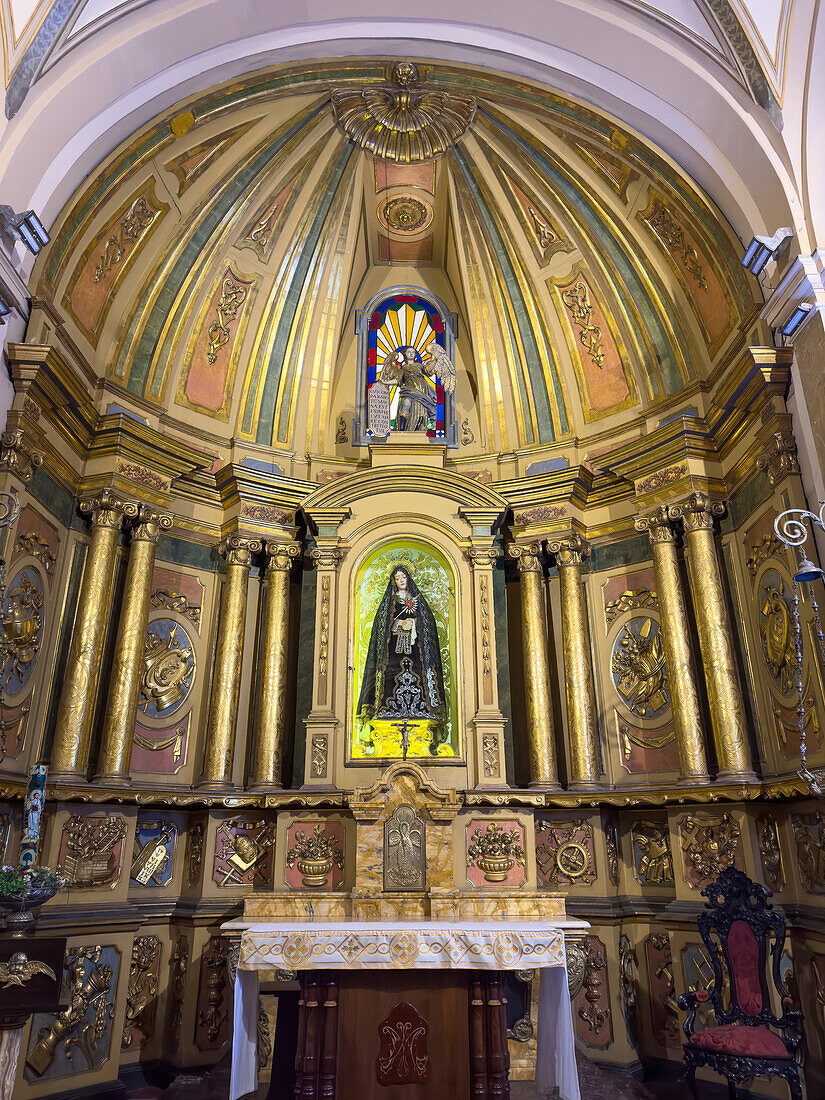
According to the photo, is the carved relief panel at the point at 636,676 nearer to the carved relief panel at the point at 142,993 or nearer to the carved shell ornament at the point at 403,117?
the carved relief panel at the point at 142,993

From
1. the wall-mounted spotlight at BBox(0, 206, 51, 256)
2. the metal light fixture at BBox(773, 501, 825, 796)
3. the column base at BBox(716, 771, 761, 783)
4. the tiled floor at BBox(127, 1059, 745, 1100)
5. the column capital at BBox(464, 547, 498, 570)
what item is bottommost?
the tiled floor at BBox(127, 1059, 745, 1100)

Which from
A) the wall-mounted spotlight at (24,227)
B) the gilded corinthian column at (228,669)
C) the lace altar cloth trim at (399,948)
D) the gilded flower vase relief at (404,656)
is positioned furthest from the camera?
the gilded flower vase relief at (404,656)

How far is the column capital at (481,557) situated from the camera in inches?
397

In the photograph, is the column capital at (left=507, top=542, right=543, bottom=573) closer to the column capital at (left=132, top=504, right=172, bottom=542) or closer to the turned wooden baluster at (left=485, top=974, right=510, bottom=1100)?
the column capital at (left=132, top=504, right=172, bottom=542)

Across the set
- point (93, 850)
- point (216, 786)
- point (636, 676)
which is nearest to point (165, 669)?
point (216, 786)

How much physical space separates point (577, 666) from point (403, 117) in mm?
7274

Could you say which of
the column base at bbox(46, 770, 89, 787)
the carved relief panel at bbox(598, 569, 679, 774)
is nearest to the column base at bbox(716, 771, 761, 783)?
the carved relief panel at bbox(598, 569, 679, 774)

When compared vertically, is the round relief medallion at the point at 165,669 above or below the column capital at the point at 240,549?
below

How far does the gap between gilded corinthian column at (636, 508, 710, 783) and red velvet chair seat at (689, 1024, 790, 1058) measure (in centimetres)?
252

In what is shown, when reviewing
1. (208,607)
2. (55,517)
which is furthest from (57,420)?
(208,607)

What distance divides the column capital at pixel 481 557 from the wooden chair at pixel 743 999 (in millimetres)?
4485

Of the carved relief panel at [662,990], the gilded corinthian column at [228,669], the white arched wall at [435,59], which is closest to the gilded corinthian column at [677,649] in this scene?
the carved relief panel at [662,990]

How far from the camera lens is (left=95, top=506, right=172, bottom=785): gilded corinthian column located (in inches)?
330

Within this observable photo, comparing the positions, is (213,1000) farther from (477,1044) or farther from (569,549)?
(569,549)
